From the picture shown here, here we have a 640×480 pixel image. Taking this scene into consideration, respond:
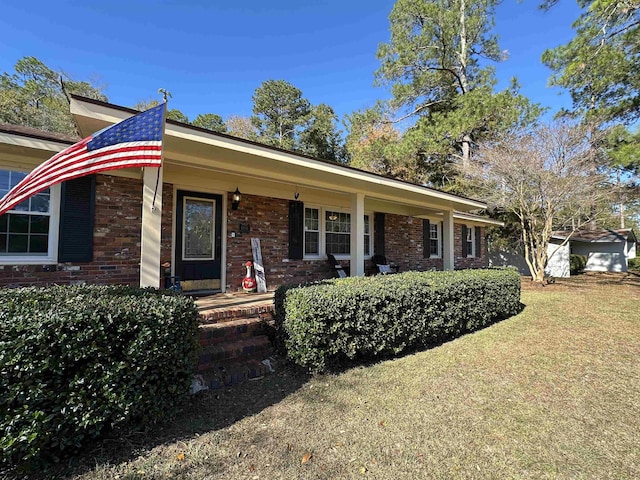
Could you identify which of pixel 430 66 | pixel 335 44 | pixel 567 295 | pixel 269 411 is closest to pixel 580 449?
pixel 269 411

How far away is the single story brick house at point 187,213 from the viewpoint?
416 cm

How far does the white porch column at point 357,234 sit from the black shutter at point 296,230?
53.7 inches

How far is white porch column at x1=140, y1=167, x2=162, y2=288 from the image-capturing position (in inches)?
158

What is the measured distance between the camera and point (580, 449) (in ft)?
7.67

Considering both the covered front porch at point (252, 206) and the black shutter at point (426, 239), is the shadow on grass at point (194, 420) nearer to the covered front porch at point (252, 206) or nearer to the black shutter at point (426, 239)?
the covered front porch at point (252, 206)

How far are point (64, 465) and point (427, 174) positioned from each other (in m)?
17.7

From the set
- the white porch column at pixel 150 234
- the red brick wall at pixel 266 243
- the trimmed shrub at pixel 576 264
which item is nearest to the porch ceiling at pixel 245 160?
the white porch column at pixel 150 234

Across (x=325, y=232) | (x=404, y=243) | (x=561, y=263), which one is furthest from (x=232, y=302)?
(x=561, y=263)

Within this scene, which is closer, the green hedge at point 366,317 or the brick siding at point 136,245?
the green hedge at point 366,317

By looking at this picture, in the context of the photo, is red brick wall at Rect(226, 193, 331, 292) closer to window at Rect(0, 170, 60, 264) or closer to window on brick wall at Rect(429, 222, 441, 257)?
window at Rect(0, 170, 60, 264)

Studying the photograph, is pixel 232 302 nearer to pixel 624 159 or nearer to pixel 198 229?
pixel 198 229

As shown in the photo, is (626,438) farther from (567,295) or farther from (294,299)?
(567,295)

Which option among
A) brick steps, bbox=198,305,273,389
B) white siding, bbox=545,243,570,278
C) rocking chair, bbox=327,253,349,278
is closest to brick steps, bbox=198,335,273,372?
brick steps, bbox=198,305,273,389

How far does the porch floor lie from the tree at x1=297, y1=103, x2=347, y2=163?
721 inches
